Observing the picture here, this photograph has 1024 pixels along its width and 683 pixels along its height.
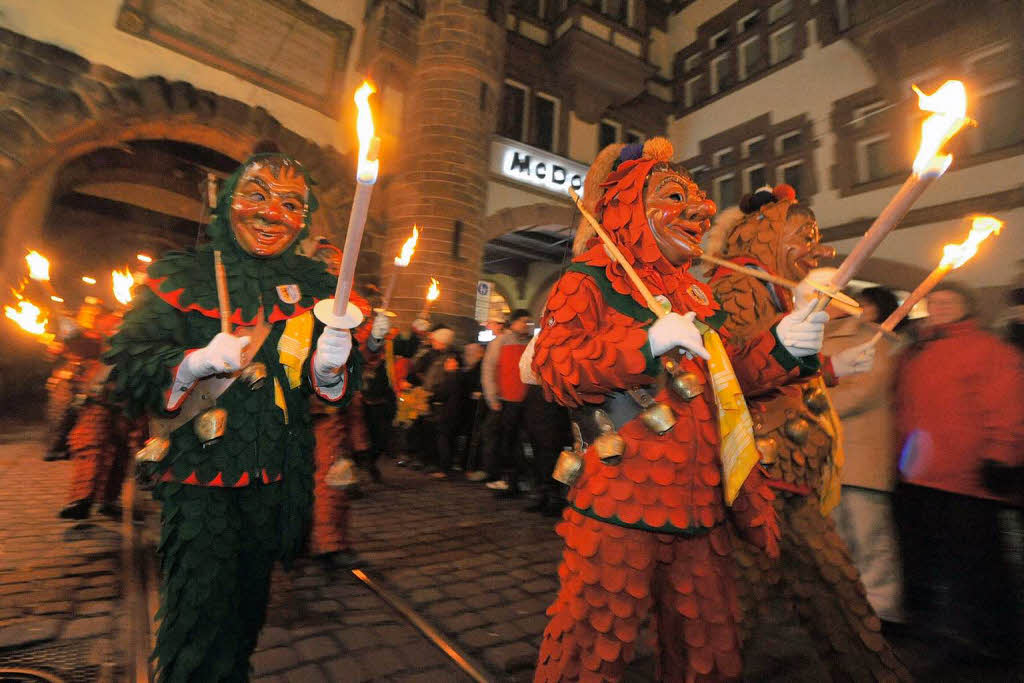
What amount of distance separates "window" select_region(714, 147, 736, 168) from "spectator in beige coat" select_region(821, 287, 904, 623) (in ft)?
33.7

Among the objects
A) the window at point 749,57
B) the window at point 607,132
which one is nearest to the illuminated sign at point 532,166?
the window at point 607,132

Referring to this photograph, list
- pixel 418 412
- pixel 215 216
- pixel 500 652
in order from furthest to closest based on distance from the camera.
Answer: pixel 418 412, pixel 500 652, pixel 215 216

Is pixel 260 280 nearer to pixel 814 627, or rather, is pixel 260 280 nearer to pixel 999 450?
pixel 814 627

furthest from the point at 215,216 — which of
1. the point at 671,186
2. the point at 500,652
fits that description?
the point at 500,652

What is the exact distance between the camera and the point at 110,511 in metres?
4.35

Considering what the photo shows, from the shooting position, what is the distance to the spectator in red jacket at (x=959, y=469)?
8.48 feet

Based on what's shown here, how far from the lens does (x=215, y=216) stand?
189cm

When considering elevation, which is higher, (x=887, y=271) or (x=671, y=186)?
(x=887, y=271)

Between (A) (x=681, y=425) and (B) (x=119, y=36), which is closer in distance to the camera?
(A) (x=681, y=425)

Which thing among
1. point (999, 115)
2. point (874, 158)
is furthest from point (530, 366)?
point (874, 158)

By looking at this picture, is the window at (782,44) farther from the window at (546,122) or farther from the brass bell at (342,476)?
the brass bell at (342,476)

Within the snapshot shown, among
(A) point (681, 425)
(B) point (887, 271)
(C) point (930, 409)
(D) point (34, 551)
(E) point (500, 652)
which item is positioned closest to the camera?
(A) point (681, 425)

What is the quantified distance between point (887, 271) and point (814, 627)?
902cm

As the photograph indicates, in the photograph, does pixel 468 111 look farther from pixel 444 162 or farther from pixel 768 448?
pixel 768 448
